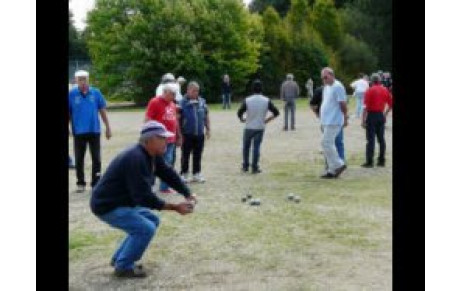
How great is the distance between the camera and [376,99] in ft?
31.3

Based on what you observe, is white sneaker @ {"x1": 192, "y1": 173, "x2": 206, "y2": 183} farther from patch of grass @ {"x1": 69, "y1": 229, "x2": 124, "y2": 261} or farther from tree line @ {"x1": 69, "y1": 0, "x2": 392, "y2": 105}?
patch of grass @ {"x1": 69, "y1": 229, "x2": 124, "y2": 261}

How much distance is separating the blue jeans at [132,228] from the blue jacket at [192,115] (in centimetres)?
355

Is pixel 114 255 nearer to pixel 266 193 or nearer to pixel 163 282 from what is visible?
pixel 163 282

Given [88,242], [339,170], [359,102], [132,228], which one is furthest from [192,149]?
[359,102]

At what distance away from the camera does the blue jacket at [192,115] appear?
861 centimetres

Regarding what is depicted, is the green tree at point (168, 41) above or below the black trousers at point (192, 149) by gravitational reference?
above

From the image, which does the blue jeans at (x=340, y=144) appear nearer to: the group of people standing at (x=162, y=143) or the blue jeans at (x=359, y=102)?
the group of people standing at (x=162, y=143)

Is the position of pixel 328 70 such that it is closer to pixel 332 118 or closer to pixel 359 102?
pixel 332 118

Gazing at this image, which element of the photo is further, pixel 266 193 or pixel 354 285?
pixel 266 193

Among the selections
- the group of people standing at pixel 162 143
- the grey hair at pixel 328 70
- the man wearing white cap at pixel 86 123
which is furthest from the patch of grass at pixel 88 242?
the grey hair at pixel 328 70
